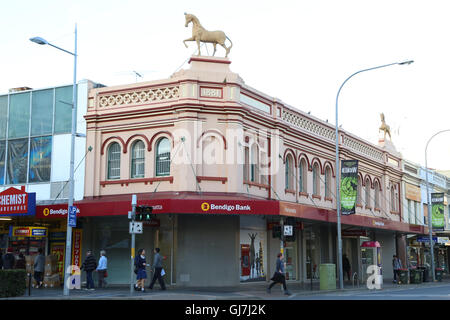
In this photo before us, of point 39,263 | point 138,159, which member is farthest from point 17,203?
point 138,159

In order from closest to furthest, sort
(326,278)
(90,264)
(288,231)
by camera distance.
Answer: (90,264)
(288,231)
(326,278)

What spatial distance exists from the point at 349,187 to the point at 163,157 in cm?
922

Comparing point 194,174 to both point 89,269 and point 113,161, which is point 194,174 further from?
point 89,269

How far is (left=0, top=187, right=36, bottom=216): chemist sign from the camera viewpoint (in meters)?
26.5

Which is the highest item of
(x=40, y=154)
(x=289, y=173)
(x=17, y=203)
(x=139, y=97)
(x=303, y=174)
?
(x=139, y=97)

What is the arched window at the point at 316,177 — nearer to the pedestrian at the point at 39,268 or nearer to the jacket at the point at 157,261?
the jacket at the point at 157,261

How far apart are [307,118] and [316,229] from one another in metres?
6.32

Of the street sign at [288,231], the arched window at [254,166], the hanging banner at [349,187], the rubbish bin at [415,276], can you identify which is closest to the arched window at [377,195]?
the rubbish bin at [415,276]

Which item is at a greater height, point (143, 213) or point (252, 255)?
point (143, 213)

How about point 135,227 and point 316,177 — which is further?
point 316,177

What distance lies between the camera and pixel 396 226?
38.6 meters

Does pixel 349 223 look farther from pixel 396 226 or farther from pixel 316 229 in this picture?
pixel 396 226

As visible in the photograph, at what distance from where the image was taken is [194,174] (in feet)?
86.4

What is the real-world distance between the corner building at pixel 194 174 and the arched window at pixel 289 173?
324mm
